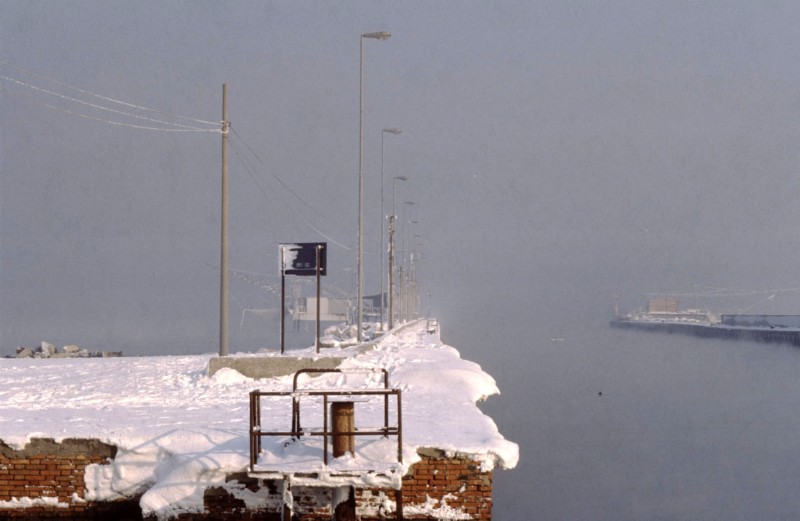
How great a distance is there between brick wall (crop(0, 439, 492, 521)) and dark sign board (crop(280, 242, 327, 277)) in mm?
16194

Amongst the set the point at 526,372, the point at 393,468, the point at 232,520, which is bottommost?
the point at 526,372

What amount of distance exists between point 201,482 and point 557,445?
1821 inches

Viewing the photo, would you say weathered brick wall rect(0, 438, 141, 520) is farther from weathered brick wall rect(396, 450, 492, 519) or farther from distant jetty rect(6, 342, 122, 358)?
distant jetty rect(6, 342, 122, 358)

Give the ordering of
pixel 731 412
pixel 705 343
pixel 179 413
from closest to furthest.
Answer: pixel 179 413
pixel 731 412
pixel 705 343

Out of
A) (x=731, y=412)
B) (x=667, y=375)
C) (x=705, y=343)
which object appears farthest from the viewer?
(x=705, y=343)

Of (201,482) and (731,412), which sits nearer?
(201,482)

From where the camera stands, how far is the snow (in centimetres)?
1240

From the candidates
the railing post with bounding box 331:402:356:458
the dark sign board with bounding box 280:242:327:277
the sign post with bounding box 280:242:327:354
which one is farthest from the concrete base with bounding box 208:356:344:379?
the railing post with bounding box 331:402:356:458

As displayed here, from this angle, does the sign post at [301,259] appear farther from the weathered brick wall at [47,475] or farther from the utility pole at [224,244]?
the weathered brick wall at [47,475]

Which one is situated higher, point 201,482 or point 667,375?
point 201,482

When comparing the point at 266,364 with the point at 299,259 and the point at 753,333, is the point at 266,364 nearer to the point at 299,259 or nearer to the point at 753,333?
the point at 299,259

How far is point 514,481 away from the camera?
4731 cm

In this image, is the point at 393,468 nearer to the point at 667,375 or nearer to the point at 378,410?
the point at 378,410

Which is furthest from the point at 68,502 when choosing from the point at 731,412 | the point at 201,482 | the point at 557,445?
the point at 731,412
